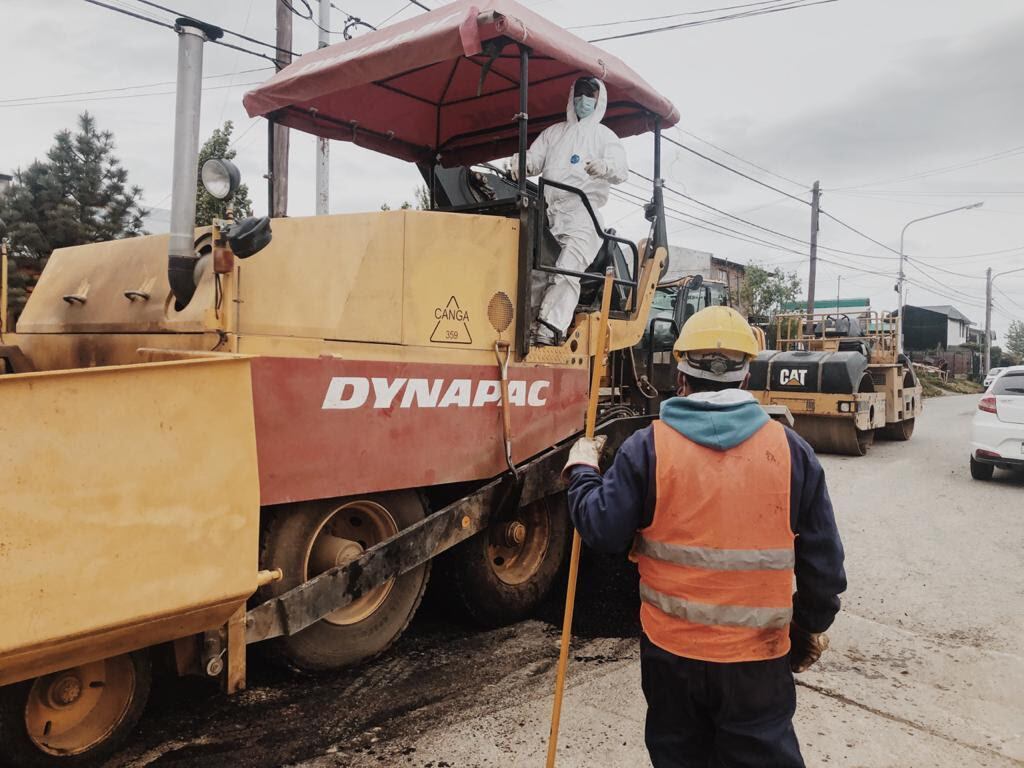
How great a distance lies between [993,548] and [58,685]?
22.2 ft

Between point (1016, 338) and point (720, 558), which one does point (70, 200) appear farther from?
point (1016, 338)

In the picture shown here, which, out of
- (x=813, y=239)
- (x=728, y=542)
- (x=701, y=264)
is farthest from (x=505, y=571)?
(x=701, y=264)

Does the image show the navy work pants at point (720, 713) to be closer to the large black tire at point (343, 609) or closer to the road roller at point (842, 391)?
the large black tire at point (343, 609)

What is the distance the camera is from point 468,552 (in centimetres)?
416

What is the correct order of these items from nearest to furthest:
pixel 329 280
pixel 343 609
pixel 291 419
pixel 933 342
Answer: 1. pixel 291 419
2. pixel 329 280
3. pixel 343 609
4. pixel 933 342

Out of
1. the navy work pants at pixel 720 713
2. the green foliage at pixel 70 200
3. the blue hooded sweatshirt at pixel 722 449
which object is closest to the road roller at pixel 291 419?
the blue hooded sweatshirt at pixel 722 449

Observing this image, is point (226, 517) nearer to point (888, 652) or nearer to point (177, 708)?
point (177, 708)

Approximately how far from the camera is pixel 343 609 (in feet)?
11.8

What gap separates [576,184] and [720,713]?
3181 mm

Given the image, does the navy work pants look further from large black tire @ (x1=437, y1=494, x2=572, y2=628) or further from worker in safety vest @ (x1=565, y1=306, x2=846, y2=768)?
large black tire @ (x1=437, y1=494, x2=572, y2=628)

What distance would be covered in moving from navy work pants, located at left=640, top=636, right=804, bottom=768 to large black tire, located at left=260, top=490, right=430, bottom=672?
168cm

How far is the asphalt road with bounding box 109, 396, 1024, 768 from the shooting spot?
3.08m

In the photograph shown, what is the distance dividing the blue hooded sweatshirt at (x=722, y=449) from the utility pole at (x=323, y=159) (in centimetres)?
1075

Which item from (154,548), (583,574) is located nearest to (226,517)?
(154,548)
